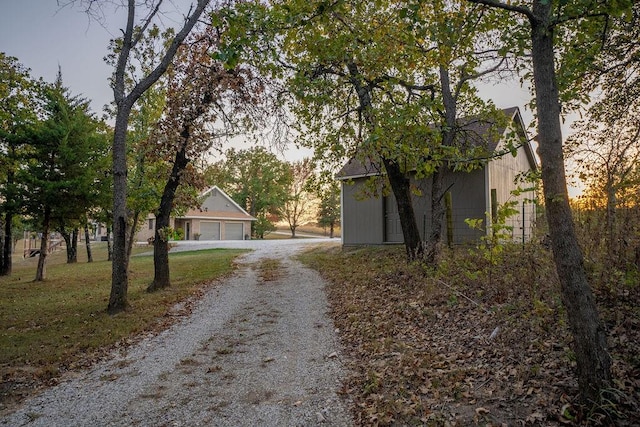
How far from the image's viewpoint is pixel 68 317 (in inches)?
330

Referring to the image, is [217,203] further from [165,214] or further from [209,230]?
[165,214]

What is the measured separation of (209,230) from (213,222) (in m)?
0.93

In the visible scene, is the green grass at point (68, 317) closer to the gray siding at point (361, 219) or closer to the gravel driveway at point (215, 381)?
the gravel driveway at point (215, 381)

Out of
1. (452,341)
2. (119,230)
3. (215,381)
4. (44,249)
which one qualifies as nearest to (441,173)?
(452,341)

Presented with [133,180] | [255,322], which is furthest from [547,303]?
[133,180]

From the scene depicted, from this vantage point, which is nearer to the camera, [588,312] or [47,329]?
[588,312]

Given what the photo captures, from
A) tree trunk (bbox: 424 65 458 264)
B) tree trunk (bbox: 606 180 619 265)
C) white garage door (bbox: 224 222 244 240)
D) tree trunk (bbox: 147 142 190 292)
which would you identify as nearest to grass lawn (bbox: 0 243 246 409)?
tree trunk (bbox: 147 142 190 292)

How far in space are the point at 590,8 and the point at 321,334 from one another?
18.6ft

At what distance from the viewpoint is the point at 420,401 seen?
3881 millimetres

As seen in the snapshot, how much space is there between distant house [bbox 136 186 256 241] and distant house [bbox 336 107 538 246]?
2358 centimetres

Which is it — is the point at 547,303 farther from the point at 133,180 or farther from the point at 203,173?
the point at 133,180

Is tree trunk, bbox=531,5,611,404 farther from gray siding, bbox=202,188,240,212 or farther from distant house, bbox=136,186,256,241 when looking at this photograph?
gray siding, bbox=202,188,240,212

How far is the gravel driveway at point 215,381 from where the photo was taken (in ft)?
13.1

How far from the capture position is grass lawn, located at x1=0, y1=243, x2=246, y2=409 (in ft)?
18.4
